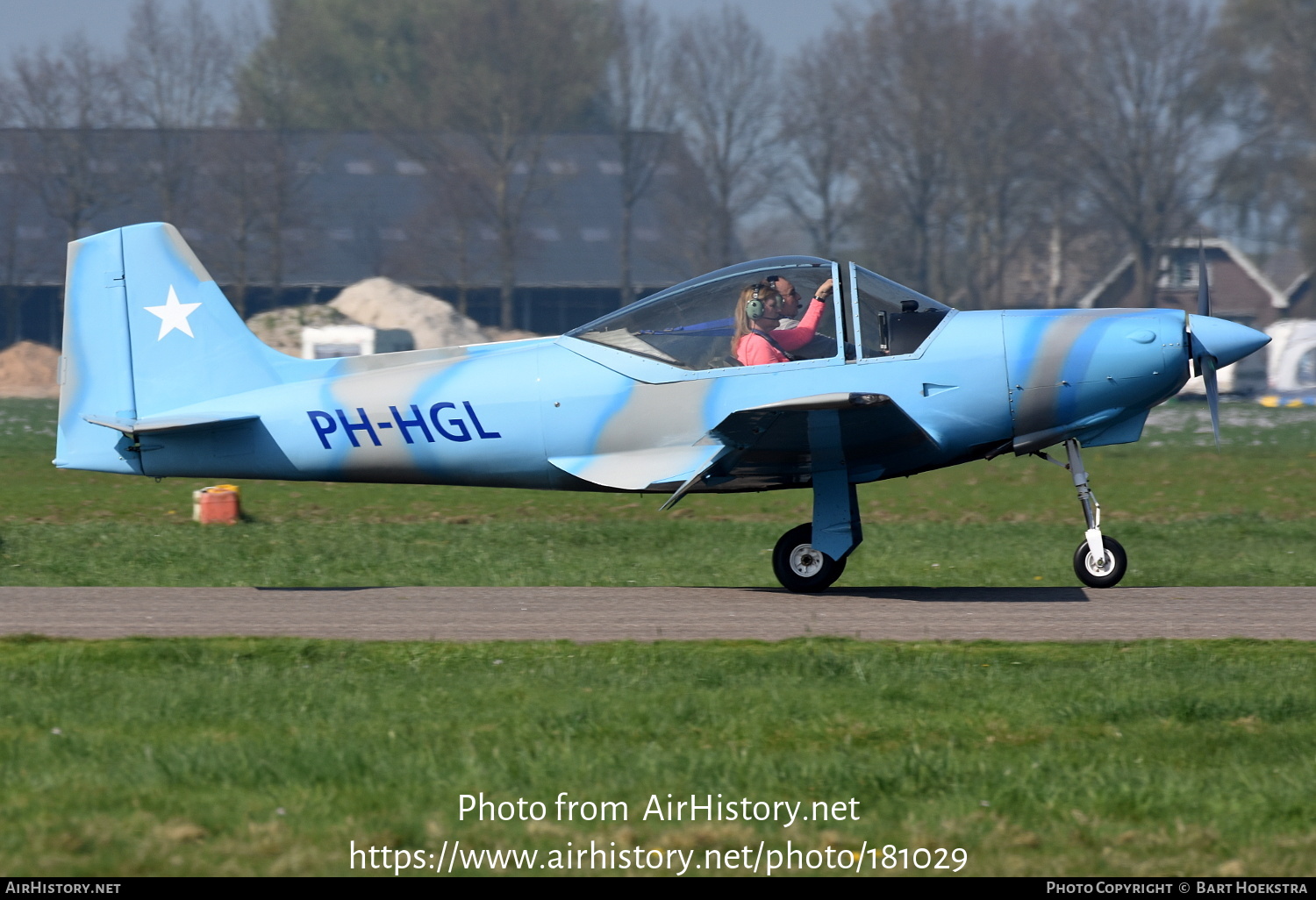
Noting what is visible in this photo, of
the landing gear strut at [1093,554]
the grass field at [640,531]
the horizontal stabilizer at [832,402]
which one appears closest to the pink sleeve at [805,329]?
the horizontal stabilizer at [832,402]

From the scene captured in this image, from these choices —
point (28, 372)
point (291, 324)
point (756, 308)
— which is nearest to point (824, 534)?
point (756, 308)

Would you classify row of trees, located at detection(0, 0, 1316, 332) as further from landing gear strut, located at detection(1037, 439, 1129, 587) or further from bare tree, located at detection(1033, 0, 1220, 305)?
landing gear strut, located at detection(1037, 439, 1129, 587)

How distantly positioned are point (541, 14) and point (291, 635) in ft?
209

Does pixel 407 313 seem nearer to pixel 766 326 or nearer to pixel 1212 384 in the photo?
pixel 766 326

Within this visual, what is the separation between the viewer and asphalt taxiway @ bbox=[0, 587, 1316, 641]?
8.67m

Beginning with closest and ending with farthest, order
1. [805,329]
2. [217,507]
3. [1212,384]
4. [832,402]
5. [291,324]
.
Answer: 1. [832,402]
2. [805,329]
3. [1212,384]
4. [217,507]
5. [291,324]

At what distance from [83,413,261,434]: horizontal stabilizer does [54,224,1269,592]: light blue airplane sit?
0.7 inches

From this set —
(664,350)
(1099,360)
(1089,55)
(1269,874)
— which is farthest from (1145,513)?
(1089,55)

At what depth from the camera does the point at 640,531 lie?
15516 millimetres

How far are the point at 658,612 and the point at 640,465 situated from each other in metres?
1.08

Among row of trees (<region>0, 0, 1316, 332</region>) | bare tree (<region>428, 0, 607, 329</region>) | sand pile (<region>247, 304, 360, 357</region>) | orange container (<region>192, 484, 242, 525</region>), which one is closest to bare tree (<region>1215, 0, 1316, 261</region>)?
row of trees (<region>0, 0, 1316, 332</region>)

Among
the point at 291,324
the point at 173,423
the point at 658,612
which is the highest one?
the point at 291,324

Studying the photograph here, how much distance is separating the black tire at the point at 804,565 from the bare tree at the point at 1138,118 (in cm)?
5519
